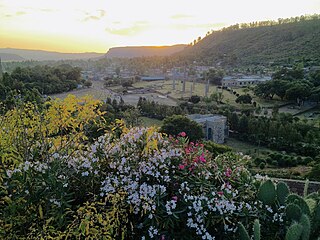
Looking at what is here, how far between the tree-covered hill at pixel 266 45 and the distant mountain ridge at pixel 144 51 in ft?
172

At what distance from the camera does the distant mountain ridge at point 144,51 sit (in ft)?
494

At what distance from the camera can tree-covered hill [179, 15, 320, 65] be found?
60.1 m

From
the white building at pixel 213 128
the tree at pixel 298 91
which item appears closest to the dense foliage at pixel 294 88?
the tree at pixel 298 91

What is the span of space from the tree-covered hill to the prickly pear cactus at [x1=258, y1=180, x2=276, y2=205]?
50568mm

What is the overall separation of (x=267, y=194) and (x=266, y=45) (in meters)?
74.9

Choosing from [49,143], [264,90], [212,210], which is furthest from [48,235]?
[264,90]

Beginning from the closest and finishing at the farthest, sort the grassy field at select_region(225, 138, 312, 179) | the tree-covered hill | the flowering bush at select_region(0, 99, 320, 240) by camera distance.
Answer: the flowering bush at select_region(0, 99, 320, 240) < the grassy field at select_region(225, 138, 312, 179) < the tree-covered hill

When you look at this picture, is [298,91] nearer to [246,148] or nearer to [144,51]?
[246,148]

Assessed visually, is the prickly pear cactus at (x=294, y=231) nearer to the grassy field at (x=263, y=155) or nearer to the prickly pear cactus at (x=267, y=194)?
the prickly pear cactus at (x=267, y=194)

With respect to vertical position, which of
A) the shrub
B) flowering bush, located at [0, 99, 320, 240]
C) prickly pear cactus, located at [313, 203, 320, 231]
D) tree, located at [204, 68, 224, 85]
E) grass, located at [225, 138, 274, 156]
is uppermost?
flowering bush, located at [0, 99, 320, 240]

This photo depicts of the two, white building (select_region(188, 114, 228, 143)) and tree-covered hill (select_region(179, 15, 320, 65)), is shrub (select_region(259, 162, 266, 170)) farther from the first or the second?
tree-covered hill (select_region(179, 15, 320, 65))

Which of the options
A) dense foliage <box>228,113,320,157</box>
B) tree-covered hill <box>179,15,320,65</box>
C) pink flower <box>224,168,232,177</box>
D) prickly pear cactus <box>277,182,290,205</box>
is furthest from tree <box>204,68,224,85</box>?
pink flower <box>224,168,232,177</box>

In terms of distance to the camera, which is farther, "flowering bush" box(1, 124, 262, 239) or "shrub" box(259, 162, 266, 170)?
"shrub" box(259, 162, 266, 170)

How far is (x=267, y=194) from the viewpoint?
132 inches
